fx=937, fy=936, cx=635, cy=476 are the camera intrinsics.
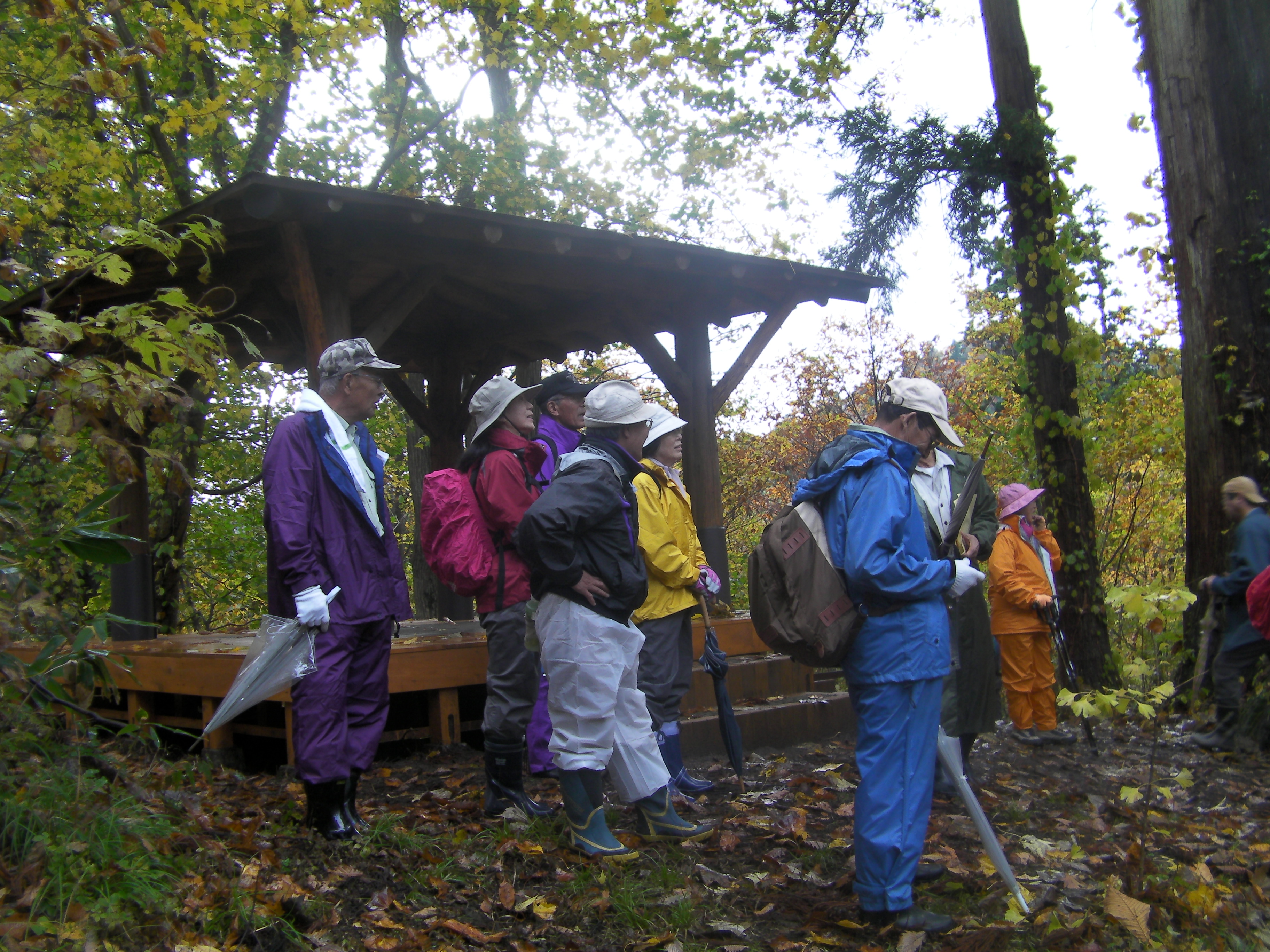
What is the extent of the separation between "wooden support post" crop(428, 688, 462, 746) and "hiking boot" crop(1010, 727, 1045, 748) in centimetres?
346

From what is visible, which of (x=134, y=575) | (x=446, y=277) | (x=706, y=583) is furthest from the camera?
(x=134, y=575)

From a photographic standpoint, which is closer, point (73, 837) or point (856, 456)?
point (73, 837)

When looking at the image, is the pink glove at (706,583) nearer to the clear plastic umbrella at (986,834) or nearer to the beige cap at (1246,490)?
the clear plastic umbrella at (986,834)

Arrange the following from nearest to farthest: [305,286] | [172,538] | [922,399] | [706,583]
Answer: [922,399] < [706,583] < [305,286] < [172,538]

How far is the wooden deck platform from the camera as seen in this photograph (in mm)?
5156

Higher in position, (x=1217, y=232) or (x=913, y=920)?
(x=1217, y=232)

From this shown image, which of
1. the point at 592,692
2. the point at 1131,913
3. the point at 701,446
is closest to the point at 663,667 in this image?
the point at 592,692

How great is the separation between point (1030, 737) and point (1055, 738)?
0.17 meters

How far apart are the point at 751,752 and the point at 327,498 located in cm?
320

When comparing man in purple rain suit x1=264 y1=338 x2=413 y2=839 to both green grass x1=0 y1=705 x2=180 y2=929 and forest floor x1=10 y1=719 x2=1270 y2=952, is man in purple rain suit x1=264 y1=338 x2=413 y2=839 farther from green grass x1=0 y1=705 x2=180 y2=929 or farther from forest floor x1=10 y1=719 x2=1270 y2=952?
green grass x1=0 y1=705 x2=180 y2=929

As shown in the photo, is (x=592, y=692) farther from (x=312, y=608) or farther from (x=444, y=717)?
(x=444, y=717)

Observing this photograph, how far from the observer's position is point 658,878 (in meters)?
3.42

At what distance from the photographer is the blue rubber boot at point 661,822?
12.5 feet

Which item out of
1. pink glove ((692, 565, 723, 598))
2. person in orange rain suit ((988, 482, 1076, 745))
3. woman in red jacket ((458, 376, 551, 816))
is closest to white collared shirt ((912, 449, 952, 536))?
pink glove ((692, 565, 723, 598))
